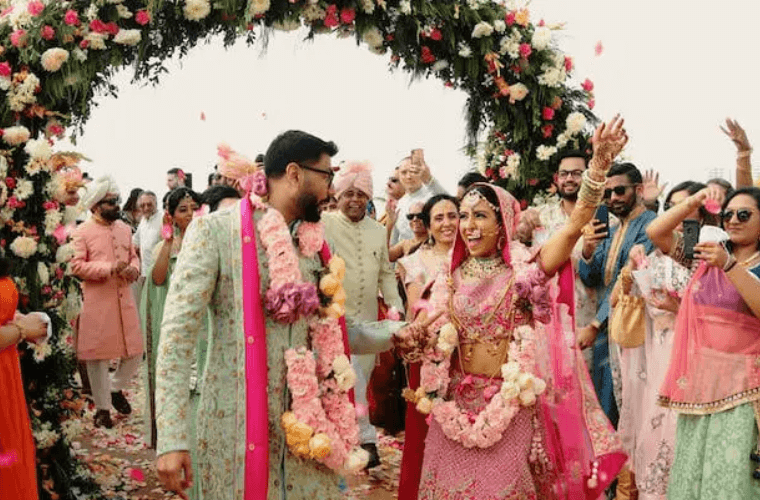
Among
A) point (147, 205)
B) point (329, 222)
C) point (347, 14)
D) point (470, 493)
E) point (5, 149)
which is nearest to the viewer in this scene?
point (470, 493)

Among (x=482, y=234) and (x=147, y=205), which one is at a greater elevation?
(x=147, y=205)

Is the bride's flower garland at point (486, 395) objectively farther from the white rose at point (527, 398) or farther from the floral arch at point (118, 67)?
the floral arch at point (118, 67)

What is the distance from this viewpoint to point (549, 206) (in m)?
6.98

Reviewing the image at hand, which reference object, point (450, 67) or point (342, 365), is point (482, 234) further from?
point (450, 67)

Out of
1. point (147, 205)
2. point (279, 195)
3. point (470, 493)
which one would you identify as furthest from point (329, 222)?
point (147, 205)

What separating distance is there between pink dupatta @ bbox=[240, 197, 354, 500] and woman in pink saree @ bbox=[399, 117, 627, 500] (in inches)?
51.4

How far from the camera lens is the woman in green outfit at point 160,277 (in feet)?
22.0

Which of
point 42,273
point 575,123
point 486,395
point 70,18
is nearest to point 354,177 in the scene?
point 575,123

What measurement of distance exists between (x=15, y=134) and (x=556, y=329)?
3637mm

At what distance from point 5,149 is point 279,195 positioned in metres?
3.11

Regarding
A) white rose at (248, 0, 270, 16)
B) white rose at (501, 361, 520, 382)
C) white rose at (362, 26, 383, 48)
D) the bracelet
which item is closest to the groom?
white rose at (501, 361, 520, 382)

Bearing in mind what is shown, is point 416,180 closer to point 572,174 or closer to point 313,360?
point 572,174

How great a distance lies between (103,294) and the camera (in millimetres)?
8148

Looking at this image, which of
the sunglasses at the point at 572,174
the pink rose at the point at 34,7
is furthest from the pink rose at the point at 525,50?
the pink rose at the point at 34,7
